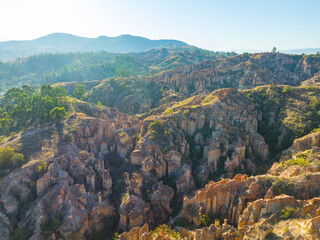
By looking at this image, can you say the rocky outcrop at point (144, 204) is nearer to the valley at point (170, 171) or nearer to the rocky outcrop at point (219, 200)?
the valley at point (170, 171)

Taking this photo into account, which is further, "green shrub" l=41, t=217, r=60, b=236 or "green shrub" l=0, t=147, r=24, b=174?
"green shrub" l=0, t=147, r=24, b=174

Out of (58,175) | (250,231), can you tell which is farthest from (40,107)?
(250,231)

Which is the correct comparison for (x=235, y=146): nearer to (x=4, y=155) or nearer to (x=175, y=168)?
(x=175, y=168)

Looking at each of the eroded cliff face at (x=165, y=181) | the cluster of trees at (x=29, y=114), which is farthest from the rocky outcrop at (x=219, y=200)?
the cluster of trees at (x=29, y=114)

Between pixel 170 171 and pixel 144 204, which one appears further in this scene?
pixel 170 171

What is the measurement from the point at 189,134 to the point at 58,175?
101ft

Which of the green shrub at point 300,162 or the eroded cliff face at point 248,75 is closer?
the green shrub at point 300,162

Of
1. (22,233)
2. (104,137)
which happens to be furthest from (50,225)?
(104,137)

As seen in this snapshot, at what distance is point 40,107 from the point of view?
198ft

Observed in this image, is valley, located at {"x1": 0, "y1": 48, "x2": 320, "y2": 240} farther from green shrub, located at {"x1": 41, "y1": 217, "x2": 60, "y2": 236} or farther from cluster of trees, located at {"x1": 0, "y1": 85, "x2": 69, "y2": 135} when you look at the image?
cluster of trees, located at {"x1": 0, "y1": 85, "x2": 69, "y2": 135}

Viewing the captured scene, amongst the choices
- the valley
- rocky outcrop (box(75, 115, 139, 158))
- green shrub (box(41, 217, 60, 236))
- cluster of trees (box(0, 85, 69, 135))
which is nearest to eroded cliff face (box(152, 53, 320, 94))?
the valley

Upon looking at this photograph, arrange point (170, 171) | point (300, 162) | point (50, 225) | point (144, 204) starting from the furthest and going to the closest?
point (170, 171) → point (144, 204) → point (300, 162) → point (50, 225)

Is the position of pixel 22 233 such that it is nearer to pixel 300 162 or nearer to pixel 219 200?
pixel 219 200

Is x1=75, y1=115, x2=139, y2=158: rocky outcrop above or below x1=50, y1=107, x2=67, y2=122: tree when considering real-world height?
below
